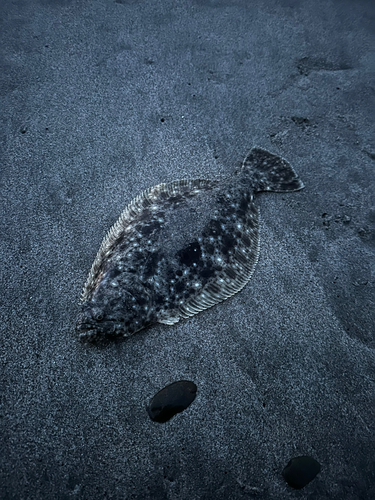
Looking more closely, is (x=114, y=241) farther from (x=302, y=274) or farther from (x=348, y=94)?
(x=348, y=94)

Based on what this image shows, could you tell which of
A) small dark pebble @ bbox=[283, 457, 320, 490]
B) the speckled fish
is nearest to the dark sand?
small dark pebble @ bbox=[283, 457, 320, 490]

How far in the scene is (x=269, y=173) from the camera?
3.60m

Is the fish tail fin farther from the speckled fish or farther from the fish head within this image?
the fish head

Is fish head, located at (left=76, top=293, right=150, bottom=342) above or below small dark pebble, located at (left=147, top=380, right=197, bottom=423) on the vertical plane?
above

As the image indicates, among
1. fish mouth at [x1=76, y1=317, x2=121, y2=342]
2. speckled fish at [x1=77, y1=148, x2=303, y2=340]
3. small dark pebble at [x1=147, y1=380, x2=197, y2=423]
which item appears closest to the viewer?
small dark pebble at [x1=147, y1=380, x2=197, y2=423]

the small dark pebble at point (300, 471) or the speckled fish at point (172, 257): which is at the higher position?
the speckled fish at point (172, 257)

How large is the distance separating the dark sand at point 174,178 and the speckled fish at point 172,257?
165 mm

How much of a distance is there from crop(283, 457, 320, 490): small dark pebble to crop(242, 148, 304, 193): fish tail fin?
8.08 ft

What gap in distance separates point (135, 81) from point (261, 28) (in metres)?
2.36

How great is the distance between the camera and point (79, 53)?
4418 millimetres

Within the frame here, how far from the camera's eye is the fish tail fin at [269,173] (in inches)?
138

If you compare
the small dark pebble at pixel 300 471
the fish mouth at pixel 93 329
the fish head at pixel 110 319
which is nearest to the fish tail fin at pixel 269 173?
the fish head at pixel 110 319

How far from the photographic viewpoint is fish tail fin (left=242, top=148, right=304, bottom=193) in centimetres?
352

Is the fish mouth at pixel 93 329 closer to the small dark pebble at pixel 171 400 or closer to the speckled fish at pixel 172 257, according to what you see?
the speckled fish at pixel 172 257
